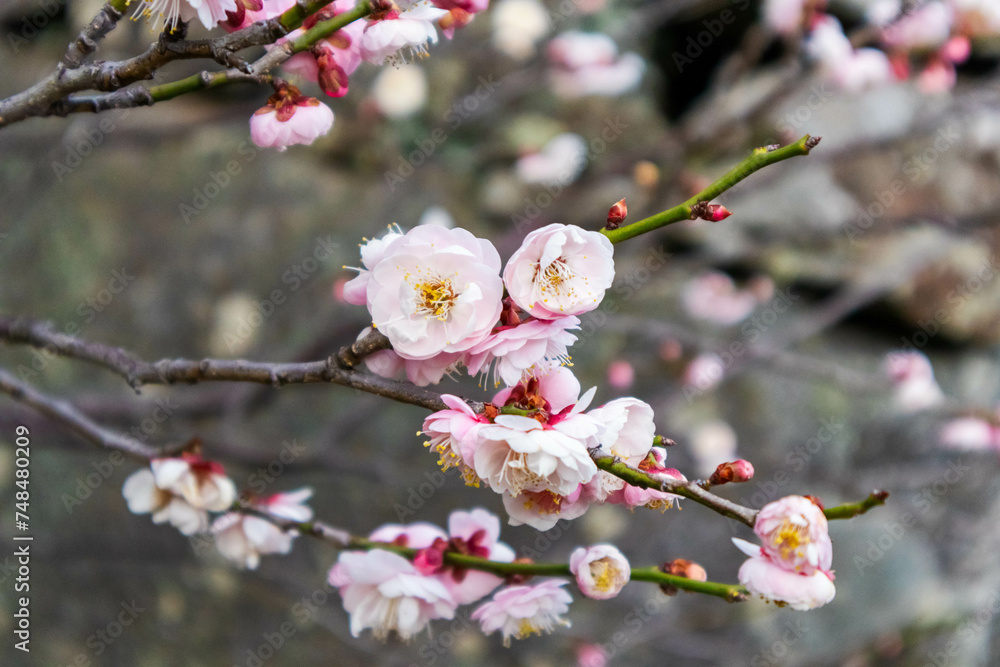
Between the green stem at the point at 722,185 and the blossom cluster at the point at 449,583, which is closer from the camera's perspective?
the green stem at the point at 722,185

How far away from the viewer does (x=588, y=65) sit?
1.70 metres

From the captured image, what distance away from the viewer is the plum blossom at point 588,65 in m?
1.65

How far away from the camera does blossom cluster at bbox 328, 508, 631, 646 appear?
1.74ft

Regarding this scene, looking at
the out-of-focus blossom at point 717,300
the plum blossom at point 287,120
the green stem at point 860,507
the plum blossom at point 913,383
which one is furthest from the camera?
the out-of-focus blossom at point 717,300

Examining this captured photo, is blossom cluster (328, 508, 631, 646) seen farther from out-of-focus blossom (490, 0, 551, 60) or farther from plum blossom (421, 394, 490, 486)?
out-of-focus blossom (490, 0, 551, 60)

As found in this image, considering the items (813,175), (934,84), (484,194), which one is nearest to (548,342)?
(934,84)

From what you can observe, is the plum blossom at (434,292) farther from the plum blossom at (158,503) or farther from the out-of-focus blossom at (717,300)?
the out-of-focus blossom at (717,300)

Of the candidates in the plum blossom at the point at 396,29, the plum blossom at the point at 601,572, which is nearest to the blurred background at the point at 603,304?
the plum blossom at the point at 601,572

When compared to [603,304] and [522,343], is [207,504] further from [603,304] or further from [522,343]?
[603,304]

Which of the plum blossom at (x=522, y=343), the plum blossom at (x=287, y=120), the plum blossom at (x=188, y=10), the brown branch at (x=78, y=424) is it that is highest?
the plum blossom at (x=188, y=10)

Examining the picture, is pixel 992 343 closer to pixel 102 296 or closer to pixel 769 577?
pixel 769 577

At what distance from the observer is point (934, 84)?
1335 mm

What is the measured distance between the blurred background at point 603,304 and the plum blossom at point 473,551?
773 mm

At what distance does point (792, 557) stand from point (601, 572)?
156 millimetres
